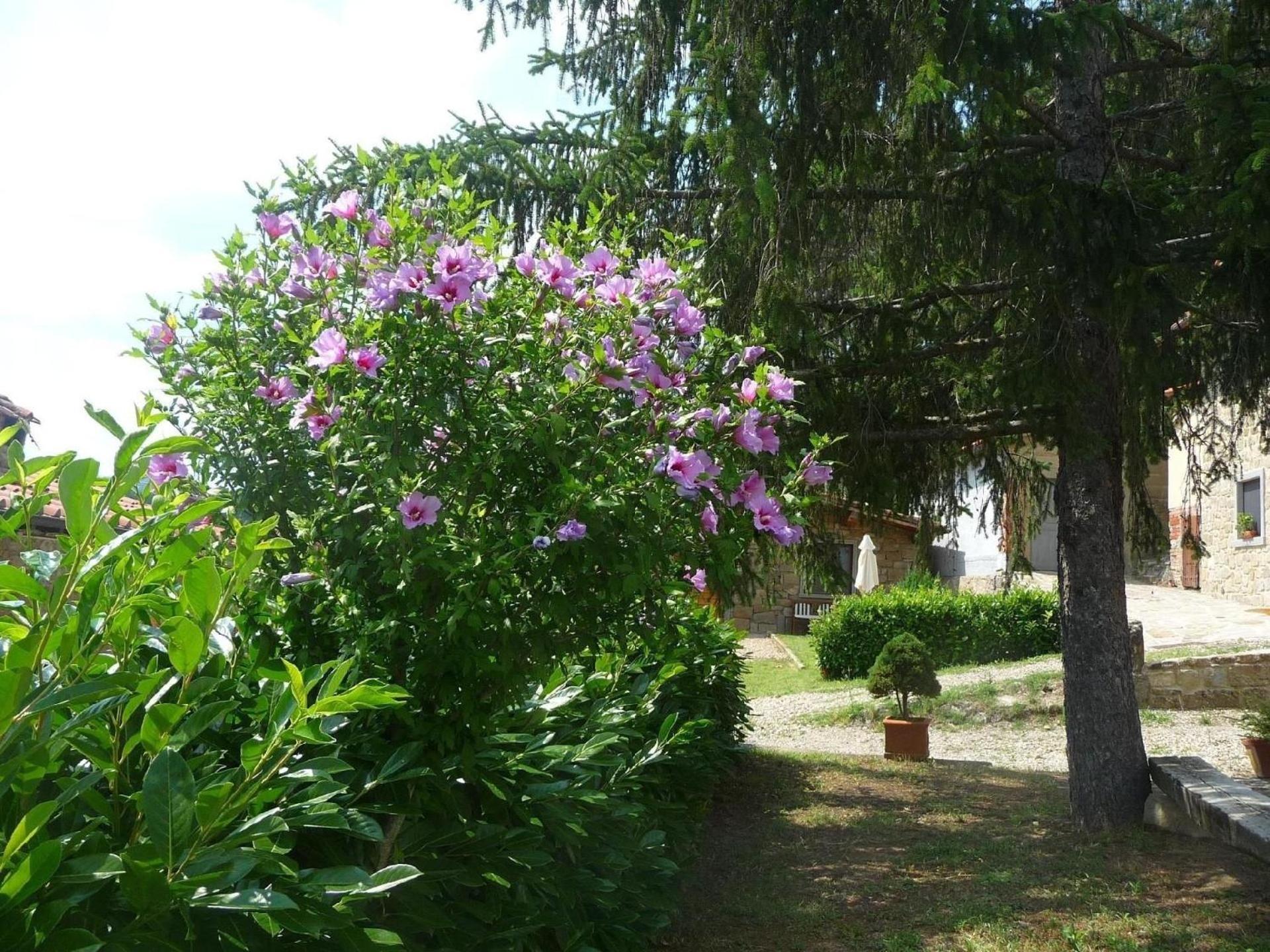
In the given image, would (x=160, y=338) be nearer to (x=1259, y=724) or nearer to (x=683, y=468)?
(x=683, y=468)

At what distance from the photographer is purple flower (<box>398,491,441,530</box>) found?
2309 millimetres

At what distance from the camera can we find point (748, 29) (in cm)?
507

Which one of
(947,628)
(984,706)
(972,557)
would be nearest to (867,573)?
(947,628)

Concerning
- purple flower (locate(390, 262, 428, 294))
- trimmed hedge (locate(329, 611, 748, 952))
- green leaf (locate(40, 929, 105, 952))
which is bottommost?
trimmed hedge (locate(329, 611, 748, 952))

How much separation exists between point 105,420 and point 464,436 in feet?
2.83

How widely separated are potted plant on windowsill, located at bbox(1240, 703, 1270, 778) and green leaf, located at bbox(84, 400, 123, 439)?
850 cm

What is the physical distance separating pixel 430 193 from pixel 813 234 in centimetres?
348

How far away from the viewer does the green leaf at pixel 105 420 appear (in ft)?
5.84

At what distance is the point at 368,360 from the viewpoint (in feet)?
7.87

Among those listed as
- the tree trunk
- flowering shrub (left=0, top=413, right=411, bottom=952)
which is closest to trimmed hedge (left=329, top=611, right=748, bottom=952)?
flowering shrub (left=0, top=413, right=411, bottom=952)

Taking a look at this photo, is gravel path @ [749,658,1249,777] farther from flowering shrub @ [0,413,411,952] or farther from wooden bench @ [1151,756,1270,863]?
Result: flowering shrub @ [0,413,411,952]

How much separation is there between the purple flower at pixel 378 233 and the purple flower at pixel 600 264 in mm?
489

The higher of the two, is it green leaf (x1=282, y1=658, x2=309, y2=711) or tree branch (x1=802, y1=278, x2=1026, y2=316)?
tree branch (x1=802, y1=278, x2=1026, y2=316)

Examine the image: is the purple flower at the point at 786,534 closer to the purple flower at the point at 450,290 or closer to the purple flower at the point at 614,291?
the purple flower at the point at 614,291
